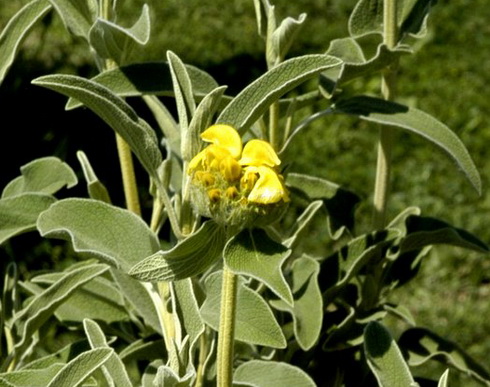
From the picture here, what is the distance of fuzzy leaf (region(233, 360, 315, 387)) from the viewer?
1.02m

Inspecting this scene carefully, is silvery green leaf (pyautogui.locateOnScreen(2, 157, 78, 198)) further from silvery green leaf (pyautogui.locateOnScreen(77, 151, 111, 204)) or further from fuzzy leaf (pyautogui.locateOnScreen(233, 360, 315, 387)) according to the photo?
fuzzy leaf (pyautogui.locateOnScreen(233, 360, 315, 387))

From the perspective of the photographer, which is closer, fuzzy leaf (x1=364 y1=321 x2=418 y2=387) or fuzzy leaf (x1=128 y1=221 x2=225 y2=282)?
fuzzy leaf (x1=128 y1=221 x2=225 y2=282)

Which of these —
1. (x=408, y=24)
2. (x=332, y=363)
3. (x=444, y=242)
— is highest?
(x=408, y=24)

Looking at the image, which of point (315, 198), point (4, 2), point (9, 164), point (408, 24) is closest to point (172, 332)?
point (315, 198)

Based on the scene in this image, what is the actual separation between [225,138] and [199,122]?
52 millimetres

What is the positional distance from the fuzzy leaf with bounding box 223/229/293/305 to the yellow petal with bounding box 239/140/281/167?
7 cm

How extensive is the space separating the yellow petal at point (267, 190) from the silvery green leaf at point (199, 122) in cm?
Answer: 10

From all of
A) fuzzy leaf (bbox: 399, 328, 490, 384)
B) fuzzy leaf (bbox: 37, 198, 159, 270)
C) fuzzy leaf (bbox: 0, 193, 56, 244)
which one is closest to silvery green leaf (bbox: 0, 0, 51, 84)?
fuzzy leaf (bbox: 0, 193, 56, 244)

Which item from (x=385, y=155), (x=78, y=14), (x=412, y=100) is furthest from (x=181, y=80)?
(x=412, y=100)

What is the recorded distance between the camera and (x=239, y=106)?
2.81ft

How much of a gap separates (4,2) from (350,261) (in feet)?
10.9

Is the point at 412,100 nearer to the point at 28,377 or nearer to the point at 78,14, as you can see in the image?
the point at 78,14

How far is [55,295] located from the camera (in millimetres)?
1095

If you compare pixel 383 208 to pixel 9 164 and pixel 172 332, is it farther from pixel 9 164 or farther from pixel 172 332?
pixel 9 164
